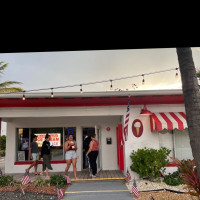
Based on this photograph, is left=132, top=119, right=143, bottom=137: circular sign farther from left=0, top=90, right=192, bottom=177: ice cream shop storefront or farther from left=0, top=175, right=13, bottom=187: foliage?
left=0, top=175, right=13, bottom=187: foliage

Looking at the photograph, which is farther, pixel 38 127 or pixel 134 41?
pixel 38 127

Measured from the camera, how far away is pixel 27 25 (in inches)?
44.8

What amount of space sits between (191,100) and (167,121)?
3.81 meters

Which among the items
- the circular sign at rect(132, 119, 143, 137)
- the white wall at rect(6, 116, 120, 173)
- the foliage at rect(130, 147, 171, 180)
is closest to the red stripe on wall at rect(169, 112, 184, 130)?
the foliage at rect(130, 147, 171, 180)

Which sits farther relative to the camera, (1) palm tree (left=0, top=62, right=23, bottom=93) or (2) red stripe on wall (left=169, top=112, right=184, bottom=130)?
(1) palm tree (left=0, top=62, right=23, bottom=93)

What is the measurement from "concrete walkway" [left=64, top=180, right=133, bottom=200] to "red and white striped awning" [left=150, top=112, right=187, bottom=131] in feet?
8.34

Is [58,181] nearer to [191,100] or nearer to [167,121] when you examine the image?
[167,121]

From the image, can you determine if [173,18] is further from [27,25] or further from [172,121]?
[172,121]

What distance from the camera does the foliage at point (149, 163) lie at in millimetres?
7344

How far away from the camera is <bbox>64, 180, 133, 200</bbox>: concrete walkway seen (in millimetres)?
6090

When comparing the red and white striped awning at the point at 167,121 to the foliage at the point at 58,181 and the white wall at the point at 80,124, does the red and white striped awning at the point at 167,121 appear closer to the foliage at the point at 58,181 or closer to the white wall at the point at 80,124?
the white wall at the point at 80,124

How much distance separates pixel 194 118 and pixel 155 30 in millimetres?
3477

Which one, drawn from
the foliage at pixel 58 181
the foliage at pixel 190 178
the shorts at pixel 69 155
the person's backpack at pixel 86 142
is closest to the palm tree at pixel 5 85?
the person's backpack at pixel 86 142

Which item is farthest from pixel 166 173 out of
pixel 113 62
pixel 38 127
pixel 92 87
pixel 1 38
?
pixel 92 87
